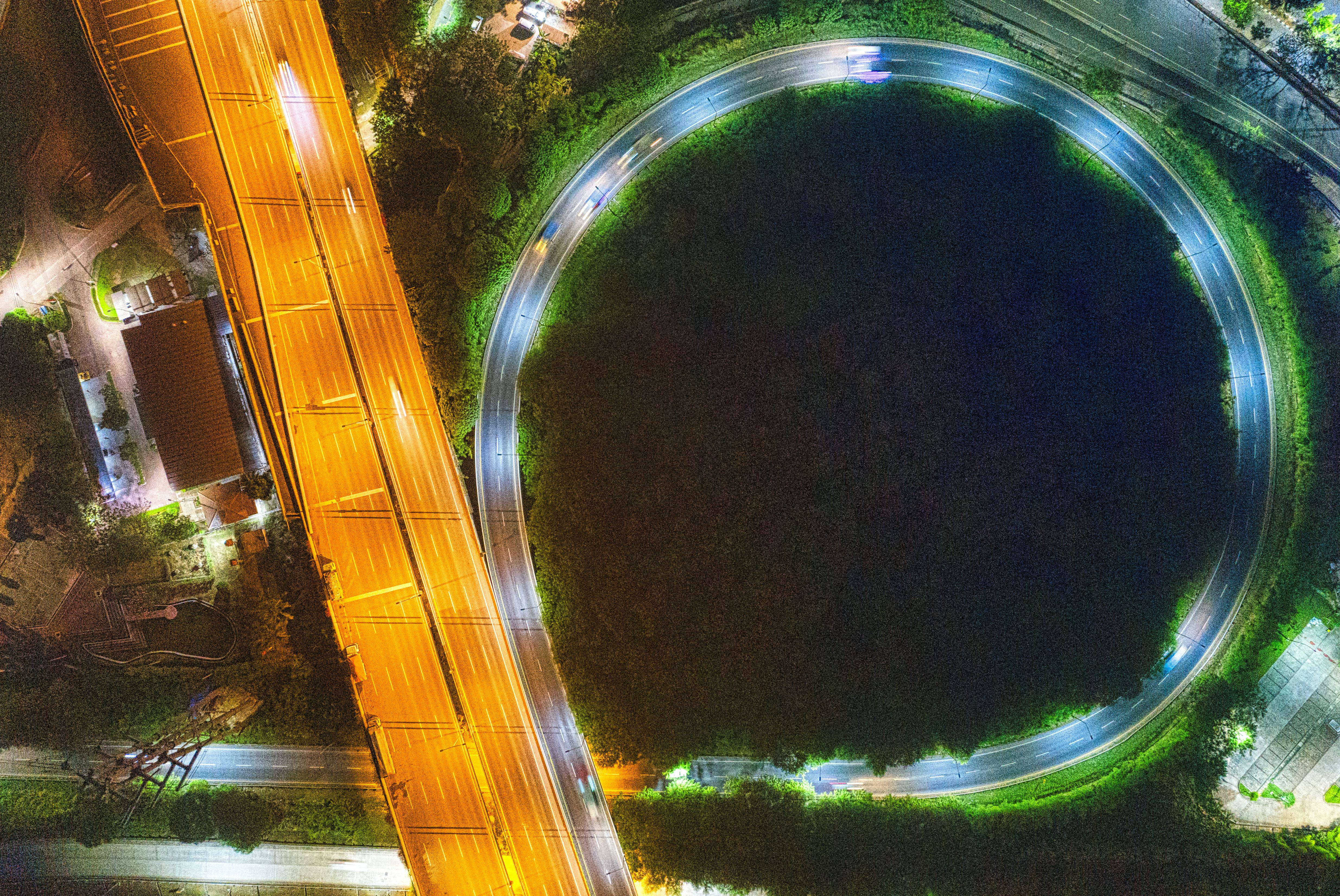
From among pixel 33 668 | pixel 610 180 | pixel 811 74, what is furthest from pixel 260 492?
pixel 811 74

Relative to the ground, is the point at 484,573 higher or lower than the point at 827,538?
higher

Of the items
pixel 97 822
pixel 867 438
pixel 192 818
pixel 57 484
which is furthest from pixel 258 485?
pixel 867 438

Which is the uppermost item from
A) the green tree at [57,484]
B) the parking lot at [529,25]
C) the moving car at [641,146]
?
the parking lot at [529,25]

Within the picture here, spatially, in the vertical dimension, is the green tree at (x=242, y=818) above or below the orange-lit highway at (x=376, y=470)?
below

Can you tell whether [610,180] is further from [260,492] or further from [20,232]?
[20,232]

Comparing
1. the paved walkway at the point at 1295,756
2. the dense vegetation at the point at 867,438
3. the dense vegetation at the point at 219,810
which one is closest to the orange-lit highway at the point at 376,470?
the dense vegetation at the point at 219,810

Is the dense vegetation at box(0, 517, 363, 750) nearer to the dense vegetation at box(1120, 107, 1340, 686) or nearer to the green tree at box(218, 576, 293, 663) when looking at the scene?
the green tree at box(218, 576, 293, 663)

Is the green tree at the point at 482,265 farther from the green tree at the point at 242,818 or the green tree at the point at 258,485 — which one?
the green tree at the point at 242,818

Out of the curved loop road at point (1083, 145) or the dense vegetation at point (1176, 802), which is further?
the curved loop road at point (1083, 145)
